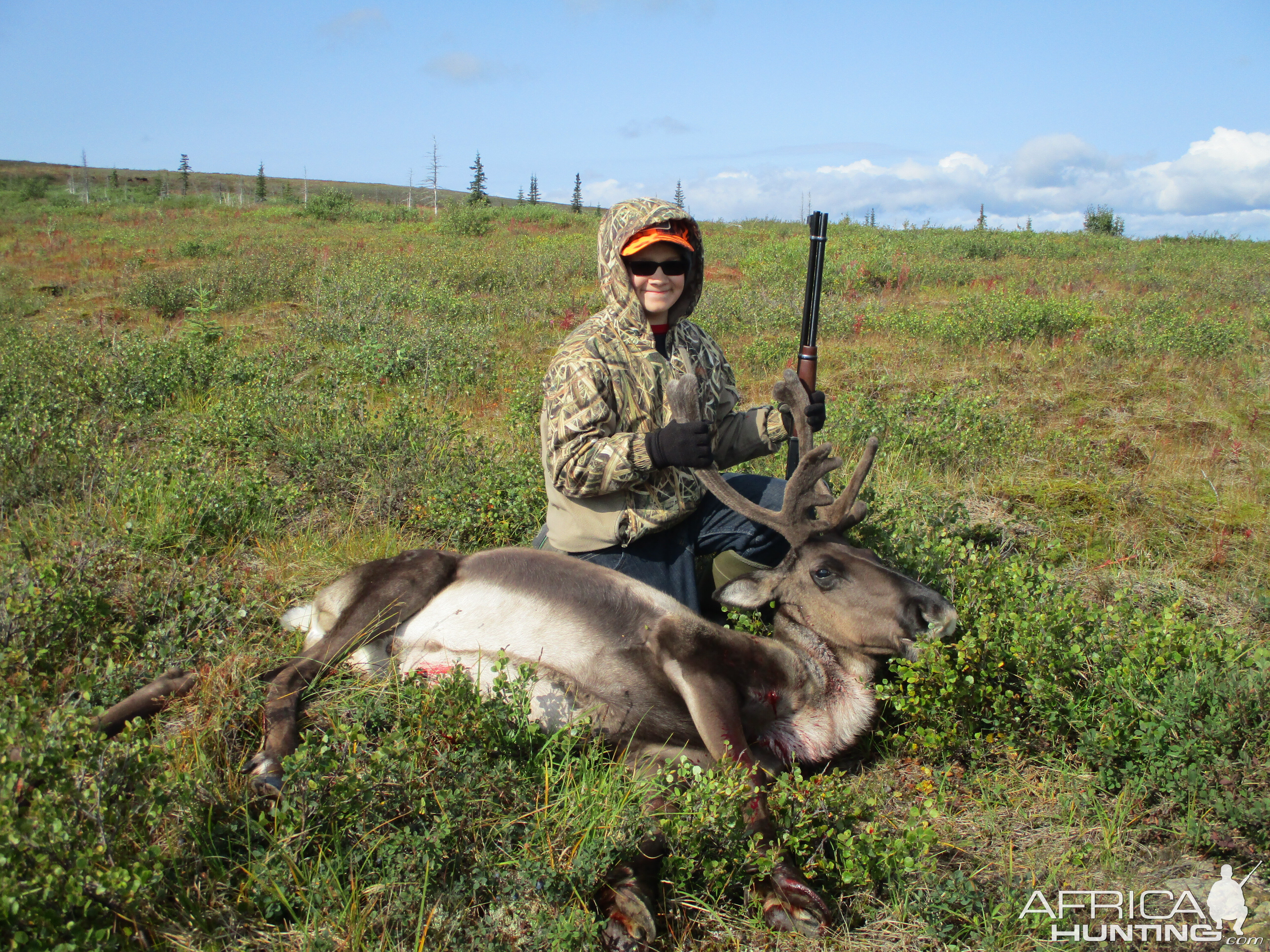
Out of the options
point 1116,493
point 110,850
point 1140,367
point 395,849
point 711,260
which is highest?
point 711,260

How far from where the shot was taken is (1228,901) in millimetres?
2621

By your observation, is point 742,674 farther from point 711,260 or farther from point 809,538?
point 711,260

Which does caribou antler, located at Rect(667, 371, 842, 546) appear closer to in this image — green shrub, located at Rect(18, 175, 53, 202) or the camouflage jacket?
the camouflage jacket

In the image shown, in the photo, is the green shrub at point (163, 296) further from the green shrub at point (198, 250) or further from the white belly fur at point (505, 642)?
the white belly fur at point (505, 642)

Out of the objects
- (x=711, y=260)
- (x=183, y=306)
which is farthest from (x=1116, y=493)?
(x=711, y=260)

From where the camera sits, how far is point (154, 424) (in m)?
6.36

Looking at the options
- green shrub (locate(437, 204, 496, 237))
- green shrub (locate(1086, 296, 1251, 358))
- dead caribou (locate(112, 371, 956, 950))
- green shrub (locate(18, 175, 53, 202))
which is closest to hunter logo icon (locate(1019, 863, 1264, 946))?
dead caribou (locate(112, 371, 956, 950))

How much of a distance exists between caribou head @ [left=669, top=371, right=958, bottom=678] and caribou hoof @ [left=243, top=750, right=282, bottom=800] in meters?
2.07

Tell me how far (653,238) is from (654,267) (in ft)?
0.47

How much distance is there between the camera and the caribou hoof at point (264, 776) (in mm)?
2787

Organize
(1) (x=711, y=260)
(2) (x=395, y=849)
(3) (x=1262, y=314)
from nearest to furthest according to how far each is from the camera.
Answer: (2) (x=395, y=849)
(3) (x=1262, y=314)
(1) (x=711, y=260)

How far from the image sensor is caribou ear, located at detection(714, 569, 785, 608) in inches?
155

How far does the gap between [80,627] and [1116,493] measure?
20.8ft

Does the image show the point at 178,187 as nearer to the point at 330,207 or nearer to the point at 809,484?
the point at 330,207
